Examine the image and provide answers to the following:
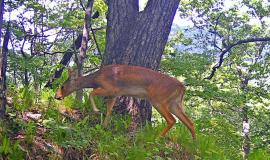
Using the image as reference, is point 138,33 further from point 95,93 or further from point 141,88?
point 95,93

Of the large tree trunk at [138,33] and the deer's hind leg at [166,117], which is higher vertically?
the large tree trunk at [138,33]

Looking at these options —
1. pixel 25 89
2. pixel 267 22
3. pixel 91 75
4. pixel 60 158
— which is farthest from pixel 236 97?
pixel 267 22

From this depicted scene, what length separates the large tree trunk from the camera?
643 cm

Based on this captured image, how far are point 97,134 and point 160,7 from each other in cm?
257

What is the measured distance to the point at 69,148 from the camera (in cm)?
435

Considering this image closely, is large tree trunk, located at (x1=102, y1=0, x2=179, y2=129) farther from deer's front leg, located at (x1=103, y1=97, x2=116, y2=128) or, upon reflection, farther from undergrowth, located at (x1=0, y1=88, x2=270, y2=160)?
undergrowth, located at (x1=0, y1=88, x2=270, y2=160)

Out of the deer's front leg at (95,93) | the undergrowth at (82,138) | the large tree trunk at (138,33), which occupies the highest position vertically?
the large tree trunk at (138,33)

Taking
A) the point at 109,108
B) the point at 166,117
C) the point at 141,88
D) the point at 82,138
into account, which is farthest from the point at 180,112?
the point at 82,138

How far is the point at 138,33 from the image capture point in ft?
21.4

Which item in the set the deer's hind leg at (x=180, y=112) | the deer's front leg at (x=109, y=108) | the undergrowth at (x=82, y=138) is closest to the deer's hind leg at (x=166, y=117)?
the undergrowth at (x=82, y=138)

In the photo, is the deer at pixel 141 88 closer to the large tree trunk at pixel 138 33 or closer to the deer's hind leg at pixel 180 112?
the deer's hind leg at pixel 180 112

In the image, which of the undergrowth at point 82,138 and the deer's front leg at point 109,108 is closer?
the undergrowth at point 82,138

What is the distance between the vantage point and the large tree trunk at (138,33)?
6426 millimetres

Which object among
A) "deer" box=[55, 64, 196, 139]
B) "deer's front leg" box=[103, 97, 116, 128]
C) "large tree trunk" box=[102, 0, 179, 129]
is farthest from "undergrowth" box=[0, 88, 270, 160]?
"large tree trunk" box=[102, 0, 179, 129]
